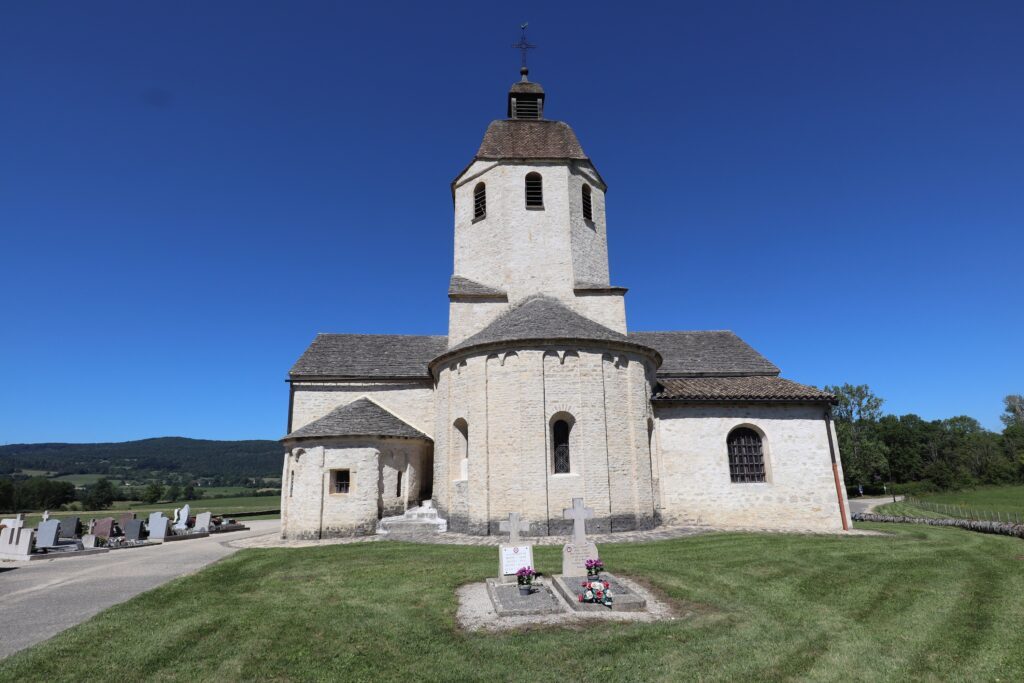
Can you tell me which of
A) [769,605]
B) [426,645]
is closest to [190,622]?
[426,645]

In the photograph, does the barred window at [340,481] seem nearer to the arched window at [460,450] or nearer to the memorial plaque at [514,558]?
the arched window at [460,450]

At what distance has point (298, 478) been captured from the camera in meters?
18.5

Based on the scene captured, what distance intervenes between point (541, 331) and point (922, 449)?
7760cm

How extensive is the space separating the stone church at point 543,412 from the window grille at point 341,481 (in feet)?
0.21

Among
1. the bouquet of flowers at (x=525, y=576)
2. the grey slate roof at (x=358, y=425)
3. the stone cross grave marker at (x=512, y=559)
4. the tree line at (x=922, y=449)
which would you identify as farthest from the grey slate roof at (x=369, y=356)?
the tree line at (x=922, y=449)

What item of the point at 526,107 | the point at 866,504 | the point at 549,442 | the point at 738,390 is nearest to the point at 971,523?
the point at 738,390

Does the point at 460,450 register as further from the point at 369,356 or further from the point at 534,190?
the point at 534,190

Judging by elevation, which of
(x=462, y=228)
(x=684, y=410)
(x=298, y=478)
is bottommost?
(x=298, y=478)

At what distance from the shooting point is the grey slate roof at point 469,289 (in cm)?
2102

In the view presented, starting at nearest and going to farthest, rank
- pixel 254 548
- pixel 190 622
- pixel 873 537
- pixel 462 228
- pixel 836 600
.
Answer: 1. pixel 190 622
2. pixel 836 600
3. pixel 873 537
4. pixel 254 548
5. pixel 462 228

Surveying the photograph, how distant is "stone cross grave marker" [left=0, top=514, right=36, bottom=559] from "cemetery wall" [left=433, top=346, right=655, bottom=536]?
12.9m

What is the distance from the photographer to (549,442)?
16.4 metres

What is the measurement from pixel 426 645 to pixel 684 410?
14.7m

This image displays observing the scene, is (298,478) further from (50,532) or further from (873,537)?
(873,537)
